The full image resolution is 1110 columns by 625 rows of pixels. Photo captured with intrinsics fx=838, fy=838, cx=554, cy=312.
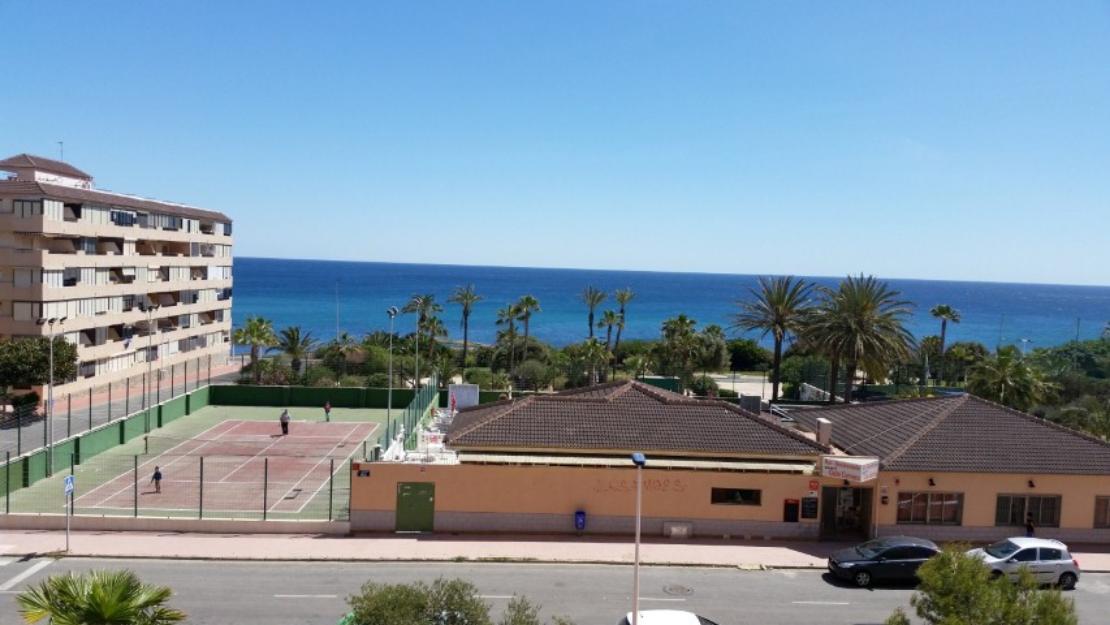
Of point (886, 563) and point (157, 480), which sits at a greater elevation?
point (886, 563)

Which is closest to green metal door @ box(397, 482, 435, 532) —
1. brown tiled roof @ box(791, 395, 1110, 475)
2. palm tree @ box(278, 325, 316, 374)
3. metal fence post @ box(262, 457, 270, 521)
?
metal fence post @ box(262, 457, 270, 521)

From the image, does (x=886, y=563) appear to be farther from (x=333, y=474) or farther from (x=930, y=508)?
(x=333, y=474)

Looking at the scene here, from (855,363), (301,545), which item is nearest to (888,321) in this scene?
(855,363)

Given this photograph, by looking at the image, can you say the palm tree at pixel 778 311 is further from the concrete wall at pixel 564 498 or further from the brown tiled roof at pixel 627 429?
the concrete wall at pixel 564 498

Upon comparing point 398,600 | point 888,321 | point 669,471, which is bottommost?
point 669,471

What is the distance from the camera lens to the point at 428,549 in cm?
2664

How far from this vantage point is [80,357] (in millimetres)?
57312

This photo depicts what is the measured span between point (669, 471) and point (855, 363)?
25.1 meters

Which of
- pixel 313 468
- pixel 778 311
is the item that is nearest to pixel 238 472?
pixel 313 468

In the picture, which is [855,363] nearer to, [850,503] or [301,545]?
[850,503]

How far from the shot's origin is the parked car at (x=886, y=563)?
952 inches

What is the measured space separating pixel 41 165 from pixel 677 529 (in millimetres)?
59277

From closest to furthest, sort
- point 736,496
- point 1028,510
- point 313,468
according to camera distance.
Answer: point 736,496
point 1028,510
point 313,468

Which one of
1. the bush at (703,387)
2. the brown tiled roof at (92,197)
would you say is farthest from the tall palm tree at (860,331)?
the brown tiled roof at (92,197)
